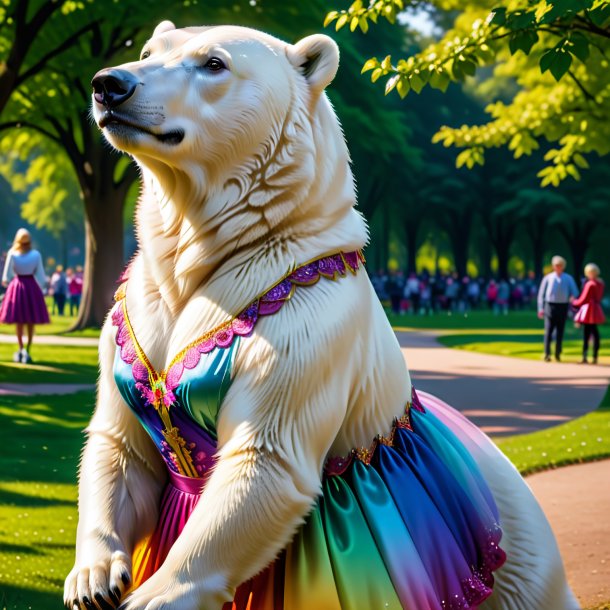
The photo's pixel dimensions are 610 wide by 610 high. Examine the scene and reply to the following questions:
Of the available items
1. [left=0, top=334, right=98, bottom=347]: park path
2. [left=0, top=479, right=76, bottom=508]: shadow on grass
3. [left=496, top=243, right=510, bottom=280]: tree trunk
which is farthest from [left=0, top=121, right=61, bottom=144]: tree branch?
[left=496, top=243, right=510, bottom=280]: tree trunk

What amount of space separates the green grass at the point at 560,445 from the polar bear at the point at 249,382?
241 inches

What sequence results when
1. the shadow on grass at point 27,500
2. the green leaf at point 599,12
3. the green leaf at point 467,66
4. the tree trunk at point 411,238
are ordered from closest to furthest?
1. the green leaf at point 599,12
2. the green leaf at point 467,66
3. the shadow on grass at point 27,500
4. the tree trunk at point 411,238

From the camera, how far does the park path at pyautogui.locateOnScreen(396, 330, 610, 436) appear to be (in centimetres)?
1191

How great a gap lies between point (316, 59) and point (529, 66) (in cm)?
1543

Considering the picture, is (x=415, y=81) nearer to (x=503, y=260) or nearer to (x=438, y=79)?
(x=438, y=79)

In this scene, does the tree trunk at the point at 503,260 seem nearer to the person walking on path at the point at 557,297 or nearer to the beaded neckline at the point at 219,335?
the person walking on path at the point at 557,297

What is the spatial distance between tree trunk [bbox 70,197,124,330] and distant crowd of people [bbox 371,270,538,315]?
697 inches

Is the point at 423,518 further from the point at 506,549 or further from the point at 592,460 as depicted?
the point at 592,460

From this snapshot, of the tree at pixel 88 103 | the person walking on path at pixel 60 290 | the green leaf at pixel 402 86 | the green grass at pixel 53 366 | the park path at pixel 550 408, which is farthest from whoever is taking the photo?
the person walking on path at pixel 60 290

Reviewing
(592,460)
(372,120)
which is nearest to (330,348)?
(592,460)

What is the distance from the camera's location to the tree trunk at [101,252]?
84.2ft

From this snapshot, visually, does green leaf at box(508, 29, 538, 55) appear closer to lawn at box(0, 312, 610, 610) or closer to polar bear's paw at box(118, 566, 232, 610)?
lawn at box(0, 312, 610, 610)

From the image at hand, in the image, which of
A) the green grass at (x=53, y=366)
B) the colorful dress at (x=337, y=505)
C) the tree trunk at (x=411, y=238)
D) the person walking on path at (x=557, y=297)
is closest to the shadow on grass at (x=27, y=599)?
the colorful dress at (x=337, y=505)

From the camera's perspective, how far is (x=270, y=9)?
19922mm
